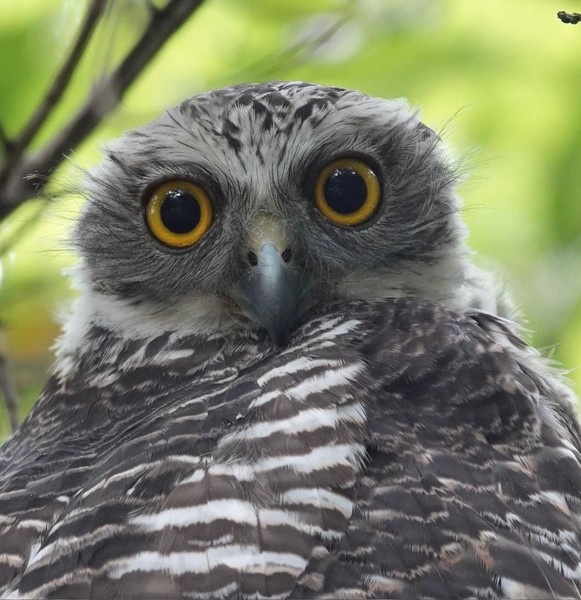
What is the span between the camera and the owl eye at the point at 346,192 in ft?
13.5

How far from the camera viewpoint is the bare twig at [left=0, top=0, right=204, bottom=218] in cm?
364

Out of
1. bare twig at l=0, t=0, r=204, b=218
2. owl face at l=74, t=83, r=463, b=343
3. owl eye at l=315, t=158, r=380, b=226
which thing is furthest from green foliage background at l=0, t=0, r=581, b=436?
bare twig at l=0, t=0, r=204, b=218

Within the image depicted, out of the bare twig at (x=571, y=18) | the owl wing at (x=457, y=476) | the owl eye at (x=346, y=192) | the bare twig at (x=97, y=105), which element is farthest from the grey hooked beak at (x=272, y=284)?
the bare twig at (x=571, y=18)

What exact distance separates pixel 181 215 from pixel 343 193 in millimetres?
556

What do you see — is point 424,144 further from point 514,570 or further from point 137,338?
point 514,570

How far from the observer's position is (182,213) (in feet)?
13.7

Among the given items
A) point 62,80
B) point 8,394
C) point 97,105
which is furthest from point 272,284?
point 8,394

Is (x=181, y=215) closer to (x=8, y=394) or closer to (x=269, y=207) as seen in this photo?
(x=269, y=207)

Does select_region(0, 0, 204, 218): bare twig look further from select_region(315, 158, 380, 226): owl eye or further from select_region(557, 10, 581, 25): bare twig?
select_region(557, 10, 581, 25): bare twig

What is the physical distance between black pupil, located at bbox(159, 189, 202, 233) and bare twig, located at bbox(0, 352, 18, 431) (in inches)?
29.7

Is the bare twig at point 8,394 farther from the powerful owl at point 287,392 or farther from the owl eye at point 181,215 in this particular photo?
the owl eye at point 181,215

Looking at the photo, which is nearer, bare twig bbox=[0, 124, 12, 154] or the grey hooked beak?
bare twig bbox=[0, 124, 12, 154]

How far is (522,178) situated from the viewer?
16.7ft

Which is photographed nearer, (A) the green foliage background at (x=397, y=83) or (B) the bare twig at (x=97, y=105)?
(B) the bare twig at (x=97, y=105)
